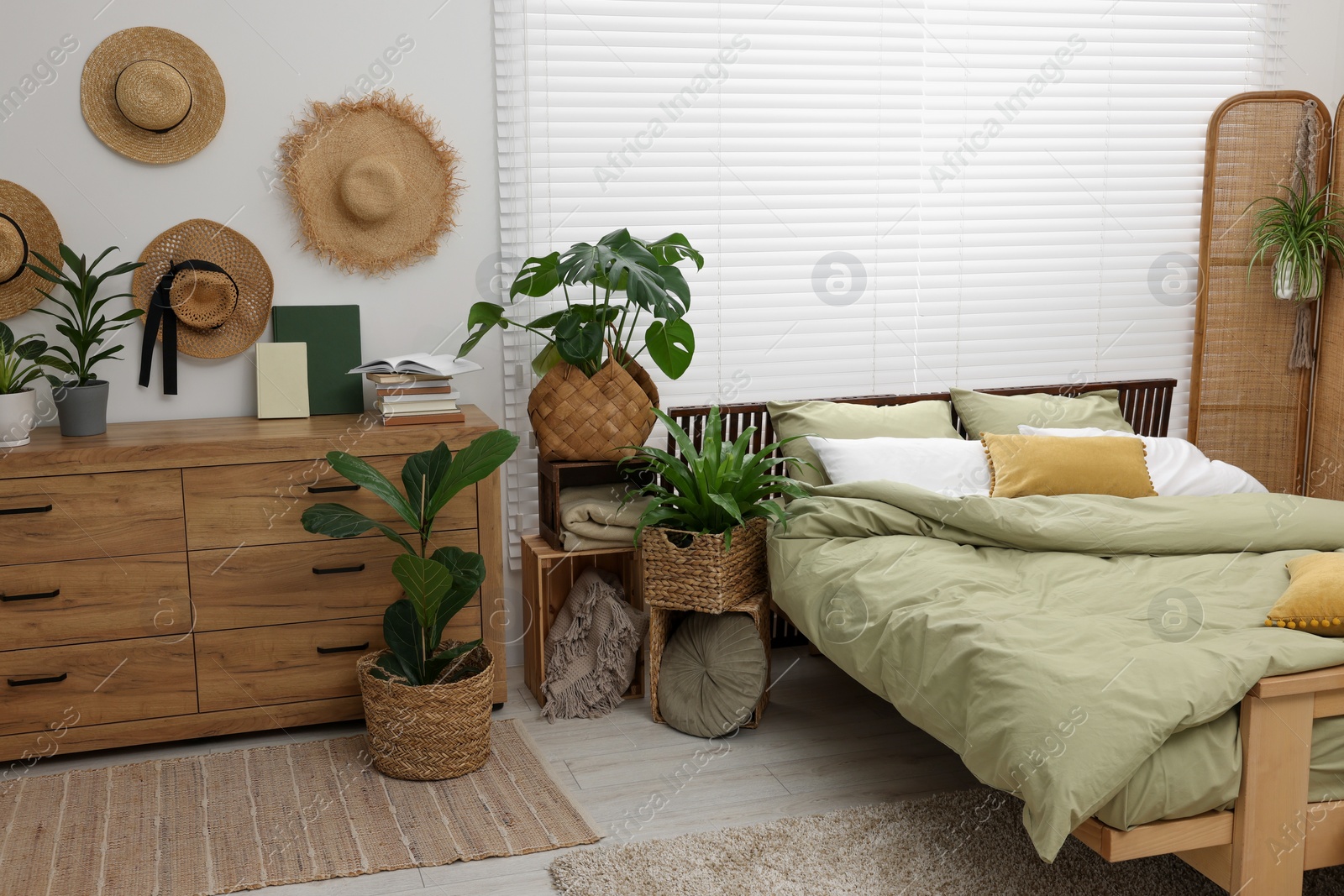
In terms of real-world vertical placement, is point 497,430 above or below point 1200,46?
below

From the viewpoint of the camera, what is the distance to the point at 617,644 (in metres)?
3.29

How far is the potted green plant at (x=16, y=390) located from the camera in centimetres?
278

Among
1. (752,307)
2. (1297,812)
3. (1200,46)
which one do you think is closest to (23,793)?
(752,307)

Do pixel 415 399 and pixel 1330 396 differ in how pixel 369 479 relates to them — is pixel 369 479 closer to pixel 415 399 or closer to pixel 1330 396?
pixel 415 399

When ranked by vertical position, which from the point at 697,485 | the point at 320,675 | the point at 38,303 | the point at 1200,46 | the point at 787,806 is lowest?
the point at 787,806

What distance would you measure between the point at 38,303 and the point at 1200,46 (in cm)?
407

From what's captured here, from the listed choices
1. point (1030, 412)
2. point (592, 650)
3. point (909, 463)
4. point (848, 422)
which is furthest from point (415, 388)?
point (1030, 412)

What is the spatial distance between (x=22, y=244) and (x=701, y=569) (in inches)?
82.4

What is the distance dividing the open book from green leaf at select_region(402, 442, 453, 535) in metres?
0.34

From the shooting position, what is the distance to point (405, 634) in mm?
2863

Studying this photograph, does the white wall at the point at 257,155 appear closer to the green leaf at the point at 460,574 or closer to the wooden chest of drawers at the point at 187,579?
the wooden chest of drawers at the point at 187,579

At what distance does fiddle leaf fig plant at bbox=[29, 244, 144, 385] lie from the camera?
2.86m

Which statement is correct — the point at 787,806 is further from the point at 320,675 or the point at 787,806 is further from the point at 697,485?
the point at 320,675

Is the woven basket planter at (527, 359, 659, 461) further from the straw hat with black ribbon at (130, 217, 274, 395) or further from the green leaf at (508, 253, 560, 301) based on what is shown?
the straw hat with black ribbon at (130, 217, 274, 395)
